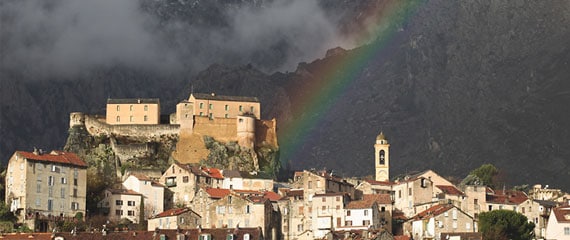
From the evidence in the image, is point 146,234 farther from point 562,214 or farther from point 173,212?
point 562,214

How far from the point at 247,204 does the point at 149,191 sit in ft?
44.3

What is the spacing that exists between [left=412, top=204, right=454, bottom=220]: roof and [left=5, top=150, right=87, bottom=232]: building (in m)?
28.1

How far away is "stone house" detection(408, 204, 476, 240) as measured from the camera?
105312 millimetres

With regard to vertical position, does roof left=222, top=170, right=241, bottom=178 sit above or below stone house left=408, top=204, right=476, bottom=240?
above

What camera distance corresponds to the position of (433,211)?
10762cm

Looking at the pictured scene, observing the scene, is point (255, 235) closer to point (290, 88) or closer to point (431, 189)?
point (431, 189)

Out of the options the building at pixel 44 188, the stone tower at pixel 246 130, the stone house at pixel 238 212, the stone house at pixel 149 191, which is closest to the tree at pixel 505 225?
the stone house at pixel 238 212

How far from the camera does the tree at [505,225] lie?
10575cm

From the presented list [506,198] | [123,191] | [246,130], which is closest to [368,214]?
[506,198]

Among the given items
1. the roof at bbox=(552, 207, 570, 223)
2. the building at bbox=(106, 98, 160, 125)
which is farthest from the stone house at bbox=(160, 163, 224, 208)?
the roof at bbox=(552, 207, 570, 223)

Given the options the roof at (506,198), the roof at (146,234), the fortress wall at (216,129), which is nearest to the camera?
the roof at (146,234)

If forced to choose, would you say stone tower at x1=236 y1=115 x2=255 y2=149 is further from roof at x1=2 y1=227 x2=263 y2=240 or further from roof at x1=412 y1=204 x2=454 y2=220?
roof at x1=2 y1=227 x2=263 y2=240

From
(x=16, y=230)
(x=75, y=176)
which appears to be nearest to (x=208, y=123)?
(x=75, y=176)

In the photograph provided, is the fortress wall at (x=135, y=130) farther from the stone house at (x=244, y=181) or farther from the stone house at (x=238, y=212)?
the stone house at (x=238, y=212)
